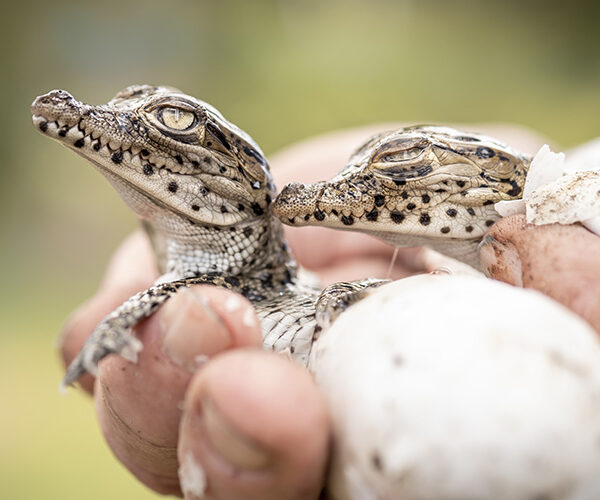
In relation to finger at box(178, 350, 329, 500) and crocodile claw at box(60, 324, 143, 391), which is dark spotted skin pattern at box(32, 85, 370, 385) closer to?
crocodile claw at box(60, 324, 143, 391)

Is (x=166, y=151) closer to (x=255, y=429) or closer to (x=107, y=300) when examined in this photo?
(x=255, y=429)

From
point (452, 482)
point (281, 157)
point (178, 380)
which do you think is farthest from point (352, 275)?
point (452, 482)

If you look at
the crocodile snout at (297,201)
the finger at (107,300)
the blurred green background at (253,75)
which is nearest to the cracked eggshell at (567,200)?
the crocodile snout at (297,201)

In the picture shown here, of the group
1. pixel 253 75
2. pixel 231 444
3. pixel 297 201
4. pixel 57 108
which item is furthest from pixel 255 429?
pixel 253 75

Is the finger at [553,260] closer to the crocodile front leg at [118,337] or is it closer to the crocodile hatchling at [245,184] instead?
the crocodile hatchling at [245,184]

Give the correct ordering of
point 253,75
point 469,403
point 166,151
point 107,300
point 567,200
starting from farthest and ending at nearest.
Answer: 1. point 253,75
2. point 107,300
3. point 166,151
4. point 567,200
5. point 469,403

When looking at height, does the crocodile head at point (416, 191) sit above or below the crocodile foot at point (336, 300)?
above

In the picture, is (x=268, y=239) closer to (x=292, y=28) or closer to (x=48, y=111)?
(x=48, y=111)
